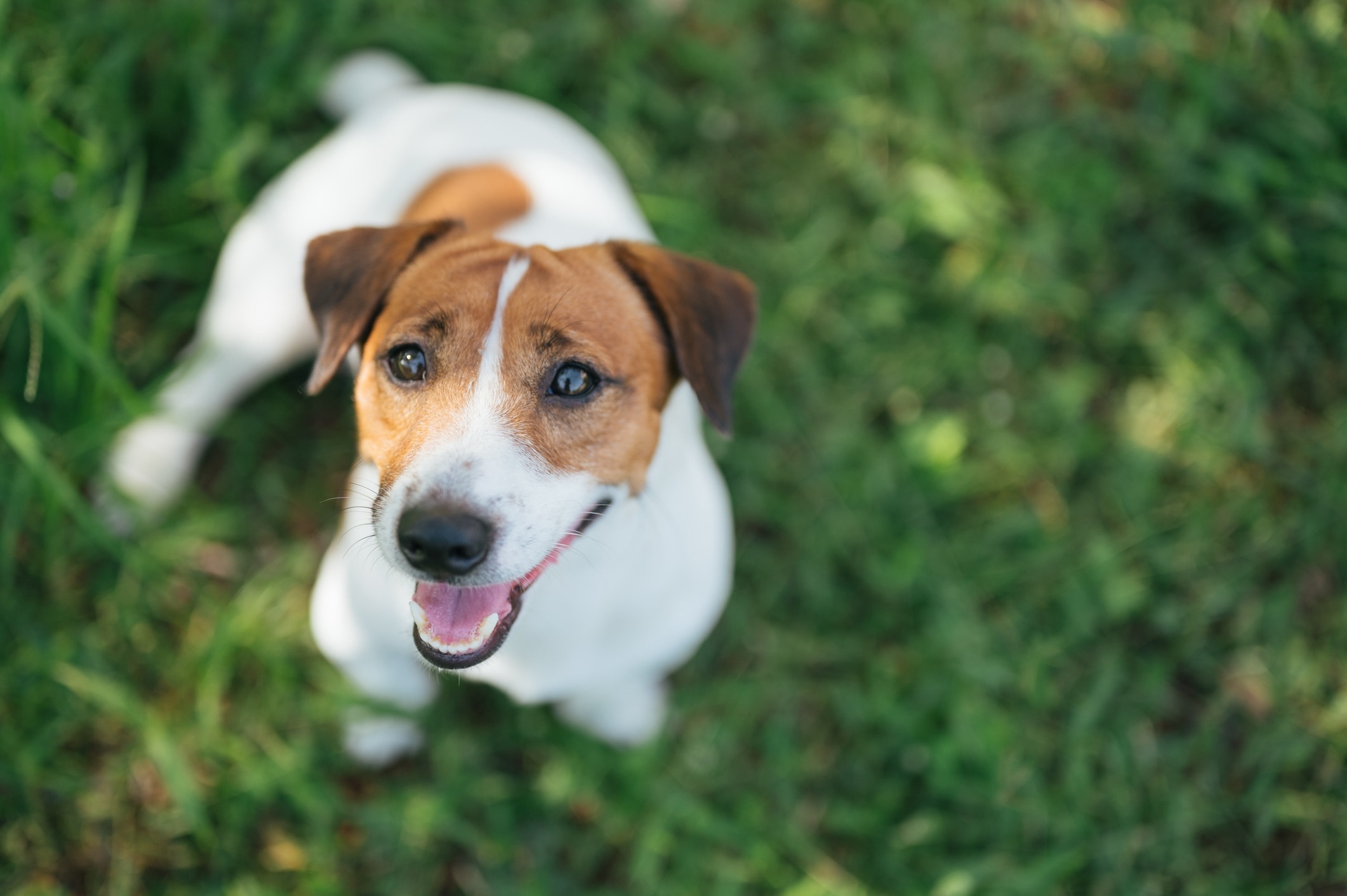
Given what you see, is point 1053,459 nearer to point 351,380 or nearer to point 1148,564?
point 1148,564

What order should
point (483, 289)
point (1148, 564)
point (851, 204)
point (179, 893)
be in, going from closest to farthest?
point (483, 289) → point (179, 893) → point (1148, 564) → point (851, 204)

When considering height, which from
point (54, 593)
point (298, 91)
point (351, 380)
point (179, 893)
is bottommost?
point (179, 893)

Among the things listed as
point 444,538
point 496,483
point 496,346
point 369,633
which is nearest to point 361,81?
point 496,346

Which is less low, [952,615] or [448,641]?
[448,641]

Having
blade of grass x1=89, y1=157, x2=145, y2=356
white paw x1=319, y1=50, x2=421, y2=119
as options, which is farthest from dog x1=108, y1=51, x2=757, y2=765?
white paw x1=319, y1=50, x2=421, y2=119

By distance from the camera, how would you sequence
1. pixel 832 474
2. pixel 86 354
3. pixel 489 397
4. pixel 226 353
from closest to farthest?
1. pixel 489 397
2. pixel 86 354
3. pixel 226 353
4. pixel 832 474

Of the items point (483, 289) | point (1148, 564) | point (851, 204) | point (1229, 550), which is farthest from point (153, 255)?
point (1229, 550)

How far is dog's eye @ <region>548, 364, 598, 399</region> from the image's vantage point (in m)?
2.58

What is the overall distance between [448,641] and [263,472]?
2.01 metres

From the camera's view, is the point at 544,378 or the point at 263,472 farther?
the point at 263,472

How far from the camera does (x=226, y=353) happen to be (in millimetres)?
3758

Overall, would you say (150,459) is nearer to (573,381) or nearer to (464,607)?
(464,607)

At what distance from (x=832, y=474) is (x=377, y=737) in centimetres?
227

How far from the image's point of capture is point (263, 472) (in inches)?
165
